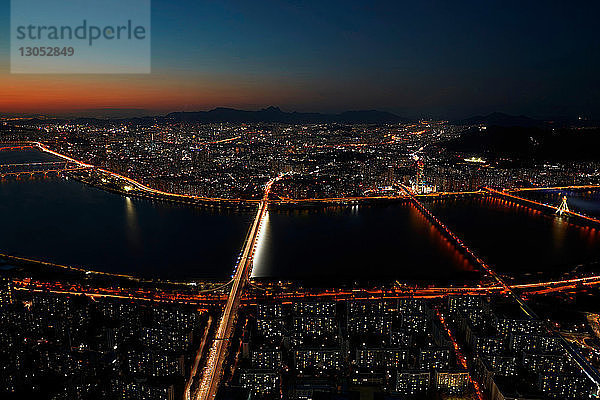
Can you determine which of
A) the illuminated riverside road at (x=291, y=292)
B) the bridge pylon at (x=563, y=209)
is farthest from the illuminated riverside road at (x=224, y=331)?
the bridge pylon at (x=563, y=209)

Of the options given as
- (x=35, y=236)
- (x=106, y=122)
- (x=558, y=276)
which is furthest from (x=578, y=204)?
(x=106, y=122)

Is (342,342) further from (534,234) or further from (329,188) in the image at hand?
(329,188)

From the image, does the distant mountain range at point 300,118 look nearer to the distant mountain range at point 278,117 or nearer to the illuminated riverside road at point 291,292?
the distant mountain range at point 278,117

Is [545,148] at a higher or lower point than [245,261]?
higher

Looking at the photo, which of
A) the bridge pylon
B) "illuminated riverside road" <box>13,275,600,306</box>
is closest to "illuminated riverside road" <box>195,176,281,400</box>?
"illuminated riverside road" <box>13,275,600,306</box>

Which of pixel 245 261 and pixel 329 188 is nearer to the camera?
pixel 245 261

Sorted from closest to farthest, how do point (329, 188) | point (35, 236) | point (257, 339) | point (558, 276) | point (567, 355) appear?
1. point (567, 355)
2. point (257, 339)
3. point (558, 276)
4. point (35, 236)
5. point (329, 188)

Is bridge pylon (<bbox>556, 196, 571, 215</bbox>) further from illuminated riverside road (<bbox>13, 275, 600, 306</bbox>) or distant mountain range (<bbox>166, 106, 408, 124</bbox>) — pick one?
distant mountain range (<bbox>166, 106, 408, 124</bbox>)

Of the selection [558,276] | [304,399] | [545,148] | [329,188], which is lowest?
[304,399]
